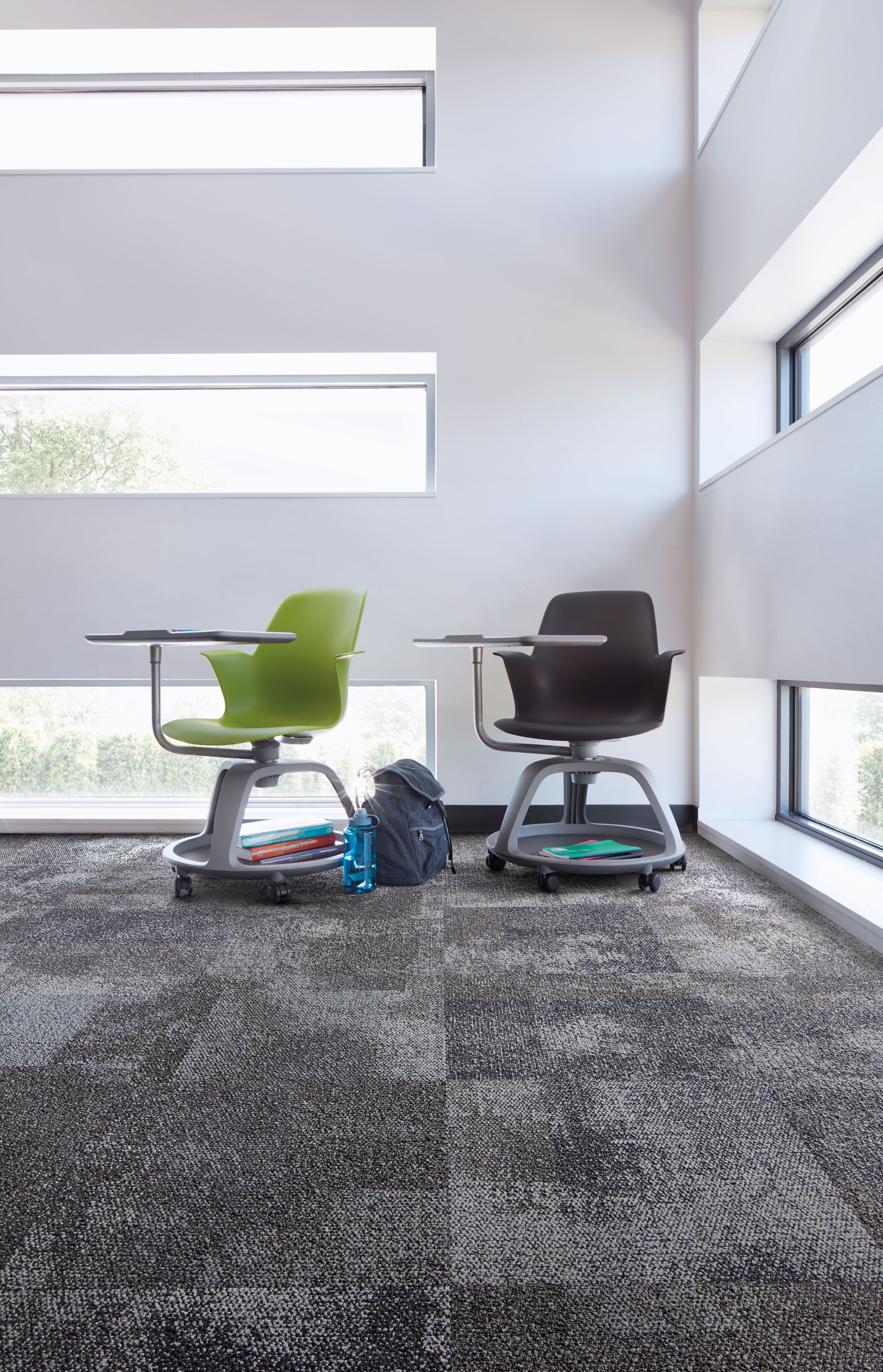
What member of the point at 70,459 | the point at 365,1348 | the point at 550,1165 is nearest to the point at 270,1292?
the point at 365,1348

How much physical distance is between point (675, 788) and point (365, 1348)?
263 cm

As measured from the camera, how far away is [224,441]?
3.34 metres

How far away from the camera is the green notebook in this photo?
95.7 inches

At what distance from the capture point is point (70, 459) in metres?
3.34

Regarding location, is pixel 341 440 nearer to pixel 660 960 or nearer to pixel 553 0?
pixel 553 0

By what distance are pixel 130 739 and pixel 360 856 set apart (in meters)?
1.44

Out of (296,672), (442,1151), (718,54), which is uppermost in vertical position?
(718,54)

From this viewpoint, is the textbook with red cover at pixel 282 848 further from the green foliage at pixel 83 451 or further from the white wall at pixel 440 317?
the green foliage at pixel 83 451

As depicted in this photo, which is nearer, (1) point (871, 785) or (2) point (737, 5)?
(1) point (871, 785)

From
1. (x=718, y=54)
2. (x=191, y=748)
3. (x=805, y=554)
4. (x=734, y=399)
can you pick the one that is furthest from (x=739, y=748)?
(x=718, y=54)

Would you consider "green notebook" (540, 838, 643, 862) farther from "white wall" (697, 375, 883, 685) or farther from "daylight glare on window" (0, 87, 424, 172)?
"daylight glare on window" (0, 87, 424, 172)

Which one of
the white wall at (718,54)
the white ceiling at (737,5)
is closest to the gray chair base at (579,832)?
the white wall at (718,54)

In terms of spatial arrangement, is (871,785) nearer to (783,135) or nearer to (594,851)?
(594,851)

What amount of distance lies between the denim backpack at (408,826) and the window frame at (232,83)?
8.20 ft
